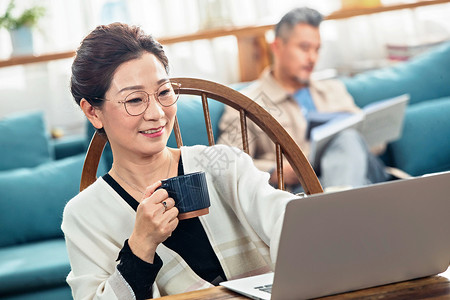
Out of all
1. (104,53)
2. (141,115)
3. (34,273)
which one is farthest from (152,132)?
(34,273)

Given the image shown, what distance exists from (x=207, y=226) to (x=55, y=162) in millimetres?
1750

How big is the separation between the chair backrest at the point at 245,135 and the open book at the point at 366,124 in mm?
1105

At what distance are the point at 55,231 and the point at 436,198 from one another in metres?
2.06

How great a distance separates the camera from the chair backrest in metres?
1.19

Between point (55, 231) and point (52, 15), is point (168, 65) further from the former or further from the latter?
A: point (52, 15)

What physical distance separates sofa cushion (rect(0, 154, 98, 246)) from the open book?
0.94 metres

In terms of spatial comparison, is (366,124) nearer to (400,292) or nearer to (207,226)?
(207,226)

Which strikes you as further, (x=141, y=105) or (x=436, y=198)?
(x=141, y=105)

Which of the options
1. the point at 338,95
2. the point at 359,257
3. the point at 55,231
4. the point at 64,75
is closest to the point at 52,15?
the point at 64,75

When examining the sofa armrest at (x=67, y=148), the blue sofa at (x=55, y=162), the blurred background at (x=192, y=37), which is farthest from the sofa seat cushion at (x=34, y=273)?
the blurred background at (x=192, y=37)

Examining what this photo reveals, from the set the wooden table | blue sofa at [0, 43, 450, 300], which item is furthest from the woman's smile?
blue sofa at [0, 43, 450, 300]

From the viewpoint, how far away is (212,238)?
1.19 metres

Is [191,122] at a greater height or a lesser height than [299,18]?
Result: lesser

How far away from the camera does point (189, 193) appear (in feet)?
3.26
